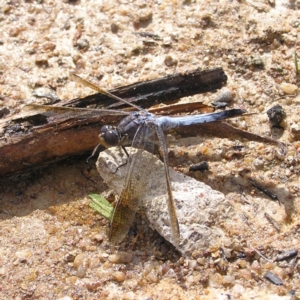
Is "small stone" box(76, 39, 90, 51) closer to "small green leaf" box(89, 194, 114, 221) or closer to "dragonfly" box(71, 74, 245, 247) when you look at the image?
"dragonfly" box(71, 74, 245, 247)

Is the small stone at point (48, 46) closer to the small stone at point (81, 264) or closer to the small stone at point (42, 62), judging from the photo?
the small stone at point (42, 62)

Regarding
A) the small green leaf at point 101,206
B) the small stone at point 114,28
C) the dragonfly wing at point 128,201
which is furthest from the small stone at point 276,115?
the small stone at point 114,28

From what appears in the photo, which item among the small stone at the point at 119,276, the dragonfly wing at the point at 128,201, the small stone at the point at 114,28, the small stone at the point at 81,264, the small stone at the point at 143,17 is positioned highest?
the small stone at the point at 143,17

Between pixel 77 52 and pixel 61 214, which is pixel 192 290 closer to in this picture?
pixel 61 214

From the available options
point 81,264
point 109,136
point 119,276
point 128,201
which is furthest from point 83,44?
point 119,276

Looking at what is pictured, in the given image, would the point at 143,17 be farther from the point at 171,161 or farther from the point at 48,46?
the point at 171,161

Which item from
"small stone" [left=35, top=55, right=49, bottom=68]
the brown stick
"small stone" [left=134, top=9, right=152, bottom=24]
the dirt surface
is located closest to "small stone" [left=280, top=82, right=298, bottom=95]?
the dirt surface

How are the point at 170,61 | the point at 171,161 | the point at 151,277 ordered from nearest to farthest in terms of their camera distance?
1. the point at 151,277
2. the point at 171,161
3. the point at 170,61
